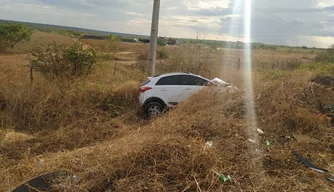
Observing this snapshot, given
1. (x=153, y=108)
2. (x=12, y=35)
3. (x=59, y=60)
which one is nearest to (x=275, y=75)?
(x=153, y=108)

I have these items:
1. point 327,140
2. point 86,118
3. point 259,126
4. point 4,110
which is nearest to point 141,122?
point 86,118

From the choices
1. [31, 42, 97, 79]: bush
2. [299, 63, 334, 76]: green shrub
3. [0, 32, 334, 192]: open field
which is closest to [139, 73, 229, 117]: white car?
[0, 32, 334, 192]: open field

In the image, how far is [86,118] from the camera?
773cm

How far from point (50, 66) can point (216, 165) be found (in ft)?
24.5

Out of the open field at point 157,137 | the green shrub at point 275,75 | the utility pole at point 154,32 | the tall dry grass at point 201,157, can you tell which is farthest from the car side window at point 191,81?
the green shrub at point 275,75

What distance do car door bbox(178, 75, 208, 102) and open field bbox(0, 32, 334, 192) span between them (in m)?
1.03

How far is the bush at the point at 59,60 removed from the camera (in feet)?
30.8

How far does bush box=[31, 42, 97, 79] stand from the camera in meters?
9.38

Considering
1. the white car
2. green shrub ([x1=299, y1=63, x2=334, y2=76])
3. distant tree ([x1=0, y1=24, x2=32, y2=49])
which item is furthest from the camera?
distant tree ([x1=0, y1=24, x2=32, y2=49])

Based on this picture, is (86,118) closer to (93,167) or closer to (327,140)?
(93,167)

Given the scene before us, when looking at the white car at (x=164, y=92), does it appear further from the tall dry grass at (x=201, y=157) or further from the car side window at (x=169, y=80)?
the tall dry grass at (x=201, y=157)

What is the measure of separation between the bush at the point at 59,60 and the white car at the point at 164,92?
3.11 m

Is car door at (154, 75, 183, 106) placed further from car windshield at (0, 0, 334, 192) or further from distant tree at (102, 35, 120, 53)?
distant tree at (102, 35, 120, 53)

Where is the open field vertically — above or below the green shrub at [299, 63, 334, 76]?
below
